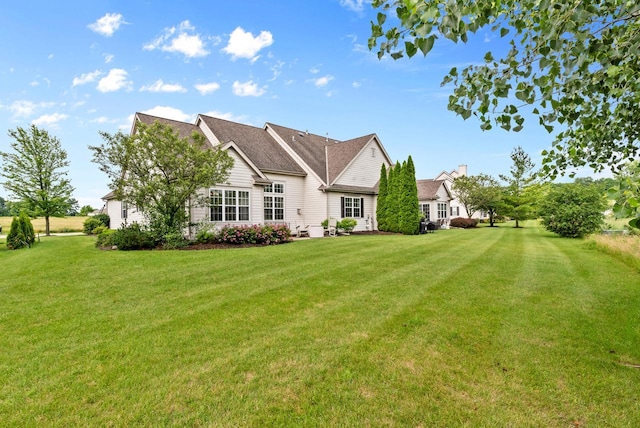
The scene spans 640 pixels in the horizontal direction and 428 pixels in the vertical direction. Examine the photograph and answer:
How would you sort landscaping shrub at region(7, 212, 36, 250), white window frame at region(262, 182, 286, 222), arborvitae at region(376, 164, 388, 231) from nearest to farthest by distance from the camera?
landscaping shrub at region(7, 212, 36, 250) → white window frame at region(262, 182, 286, 222) → arborvitae at region(376, 164, 388, 231)

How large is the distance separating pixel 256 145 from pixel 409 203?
1066 centimetres

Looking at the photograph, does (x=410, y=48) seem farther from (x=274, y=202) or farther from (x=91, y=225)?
(x=91, y=225)

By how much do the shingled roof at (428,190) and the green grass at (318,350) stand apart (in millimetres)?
20528

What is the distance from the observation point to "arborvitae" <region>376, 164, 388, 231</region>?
2148 cm

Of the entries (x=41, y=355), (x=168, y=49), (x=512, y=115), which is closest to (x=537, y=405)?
(x=512, y=115)

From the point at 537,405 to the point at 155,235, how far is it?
42.0 feet

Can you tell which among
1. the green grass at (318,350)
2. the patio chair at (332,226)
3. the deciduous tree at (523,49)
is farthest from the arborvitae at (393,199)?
the deciduous tree at (523,49)

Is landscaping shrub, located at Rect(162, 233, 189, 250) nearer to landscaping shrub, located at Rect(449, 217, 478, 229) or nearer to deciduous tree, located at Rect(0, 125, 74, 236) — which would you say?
deciduous tree, located at Rect(0, 125, 74, 236)

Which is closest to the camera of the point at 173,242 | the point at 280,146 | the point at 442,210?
the point at 173,242

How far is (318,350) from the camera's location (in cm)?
345

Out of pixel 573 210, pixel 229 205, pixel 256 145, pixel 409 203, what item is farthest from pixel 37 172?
pixel 573 210

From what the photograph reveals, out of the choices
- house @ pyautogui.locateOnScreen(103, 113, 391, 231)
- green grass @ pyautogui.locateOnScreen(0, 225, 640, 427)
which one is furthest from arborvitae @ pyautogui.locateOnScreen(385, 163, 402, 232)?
green grass @ pyautogui.locateOnScreen(0, 225, 640, 427)

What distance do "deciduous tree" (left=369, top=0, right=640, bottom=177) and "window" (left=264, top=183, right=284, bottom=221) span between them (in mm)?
15592

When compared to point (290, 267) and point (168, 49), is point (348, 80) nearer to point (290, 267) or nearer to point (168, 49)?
point (168, 49)
